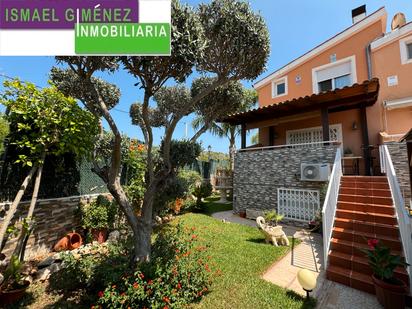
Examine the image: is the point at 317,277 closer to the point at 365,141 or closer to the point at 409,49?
the point at 365,141

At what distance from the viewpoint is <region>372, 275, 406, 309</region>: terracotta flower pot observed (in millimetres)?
3527

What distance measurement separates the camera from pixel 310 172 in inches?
343

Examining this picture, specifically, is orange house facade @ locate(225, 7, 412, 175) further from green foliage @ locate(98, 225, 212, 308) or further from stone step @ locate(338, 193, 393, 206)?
green foliage @ locate(98, 225, 212, 308)

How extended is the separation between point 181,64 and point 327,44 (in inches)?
501

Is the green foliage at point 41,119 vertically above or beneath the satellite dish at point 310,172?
above

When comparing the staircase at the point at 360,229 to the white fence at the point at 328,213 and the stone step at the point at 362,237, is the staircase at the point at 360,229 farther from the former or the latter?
the white fence at the point at 328,213

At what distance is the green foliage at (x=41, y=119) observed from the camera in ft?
15.9

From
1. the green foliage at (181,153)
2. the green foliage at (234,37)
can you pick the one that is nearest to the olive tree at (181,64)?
the green foliage at (234,37)

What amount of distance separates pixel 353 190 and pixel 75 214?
400 inches

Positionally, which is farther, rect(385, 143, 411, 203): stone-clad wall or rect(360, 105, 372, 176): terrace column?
rect(360, 105, 372, 176): terrace column

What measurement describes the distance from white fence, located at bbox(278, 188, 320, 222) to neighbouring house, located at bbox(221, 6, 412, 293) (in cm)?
4

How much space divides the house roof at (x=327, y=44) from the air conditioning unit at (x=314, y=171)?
8.62 meters

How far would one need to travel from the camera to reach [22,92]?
193 inches

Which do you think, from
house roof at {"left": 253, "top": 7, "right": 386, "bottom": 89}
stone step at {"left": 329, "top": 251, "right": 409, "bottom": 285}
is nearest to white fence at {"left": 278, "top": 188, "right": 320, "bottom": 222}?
stone step at {"left": 329, "top": 251, "right": 409, "bottom": 285}
